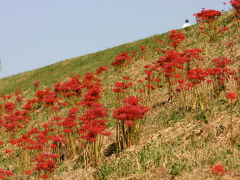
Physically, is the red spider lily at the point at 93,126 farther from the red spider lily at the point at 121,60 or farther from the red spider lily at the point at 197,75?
the red spider lily at the point at 121,60

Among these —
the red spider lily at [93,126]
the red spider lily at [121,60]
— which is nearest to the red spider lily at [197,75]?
the red spider lily at [93,126]

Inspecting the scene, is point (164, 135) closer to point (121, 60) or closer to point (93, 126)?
point (93, 126)

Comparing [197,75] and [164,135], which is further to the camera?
[197,75]

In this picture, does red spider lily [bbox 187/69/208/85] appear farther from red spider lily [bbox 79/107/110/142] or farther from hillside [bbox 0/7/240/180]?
red spider lily [bbox 79/107/110/142]

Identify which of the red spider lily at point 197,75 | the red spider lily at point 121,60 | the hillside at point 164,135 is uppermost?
the red spider lily at point 121,60

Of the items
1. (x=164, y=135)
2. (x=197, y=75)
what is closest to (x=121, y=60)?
(x=197, y=75)

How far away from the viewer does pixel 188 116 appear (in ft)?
27.2

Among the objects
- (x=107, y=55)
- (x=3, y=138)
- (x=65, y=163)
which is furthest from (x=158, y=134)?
(x=107, y=55)

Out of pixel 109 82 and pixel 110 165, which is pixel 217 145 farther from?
pixel 109 82

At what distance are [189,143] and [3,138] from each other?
12.0 metres

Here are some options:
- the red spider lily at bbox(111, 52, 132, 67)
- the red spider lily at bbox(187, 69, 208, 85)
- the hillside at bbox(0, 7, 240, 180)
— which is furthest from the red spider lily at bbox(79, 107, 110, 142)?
the red spider lily at bbox(111, 52, 132, 67)

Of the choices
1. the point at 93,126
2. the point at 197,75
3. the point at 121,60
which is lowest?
the point at 93,126

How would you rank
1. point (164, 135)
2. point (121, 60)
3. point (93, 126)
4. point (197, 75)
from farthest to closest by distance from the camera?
point (121, 60) → point (197, 75) → point (164, 135) → point (93, 126)

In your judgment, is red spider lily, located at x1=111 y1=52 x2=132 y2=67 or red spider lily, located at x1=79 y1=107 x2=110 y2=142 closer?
red spider lily, located at x1=79 y1=107 x2=110 y2=142
